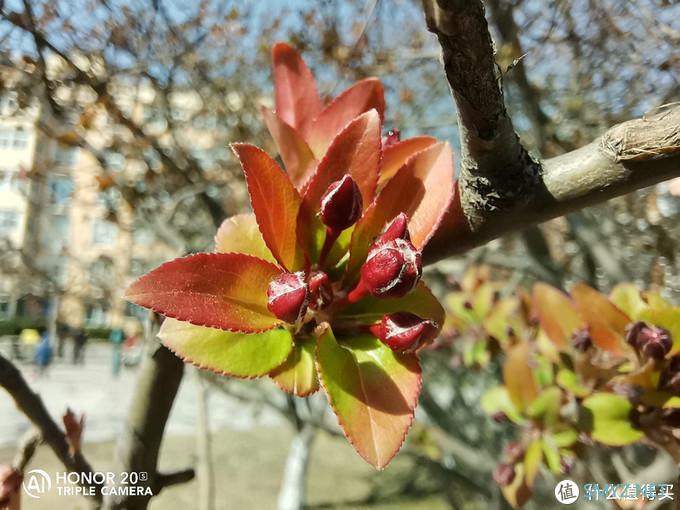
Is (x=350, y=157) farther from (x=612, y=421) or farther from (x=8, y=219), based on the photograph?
(x=8, y=219)

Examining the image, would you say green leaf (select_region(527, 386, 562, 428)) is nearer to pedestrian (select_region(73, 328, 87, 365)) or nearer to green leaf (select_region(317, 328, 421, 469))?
green leaf (select_region(317, 328, 421, 469))

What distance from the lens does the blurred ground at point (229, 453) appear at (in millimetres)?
7398

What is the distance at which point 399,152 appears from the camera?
2.53 ft

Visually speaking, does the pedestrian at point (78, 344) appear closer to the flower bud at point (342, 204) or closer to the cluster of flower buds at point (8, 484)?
the cluster of flower buds at point (8, 484)

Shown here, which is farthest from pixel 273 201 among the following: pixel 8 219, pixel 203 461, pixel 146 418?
pixel 8 219

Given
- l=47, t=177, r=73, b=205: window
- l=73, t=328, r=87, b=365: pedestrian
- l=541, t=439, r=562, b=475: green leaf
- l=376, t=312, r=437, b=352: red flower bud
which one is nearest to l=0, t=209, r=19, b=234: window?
l=73, t=328, r=87, b=365: pedestrian

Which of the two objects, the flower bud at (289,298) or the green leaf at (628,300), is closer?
the flower bud at (289,298)

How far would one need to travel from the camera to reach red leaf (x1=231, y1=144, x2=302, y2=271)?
1.97 ft

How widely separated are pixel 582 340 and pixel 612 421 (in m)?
0.18

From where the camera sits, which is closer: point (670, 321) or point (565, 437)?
point (670, 321)

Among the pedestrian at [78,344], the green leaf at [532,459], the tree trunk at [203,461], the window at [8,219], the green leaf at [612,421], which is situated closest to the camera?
the green leaf at [612,421]

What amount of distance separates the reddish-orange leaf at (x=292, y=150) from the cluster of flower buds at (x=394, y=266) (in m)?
0.20

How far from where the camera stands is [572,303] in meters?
1.31

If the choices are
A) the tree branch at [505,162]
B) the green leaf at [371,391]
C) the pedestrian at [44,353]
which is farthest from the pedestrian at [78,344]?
the tree branch at [505,162]
